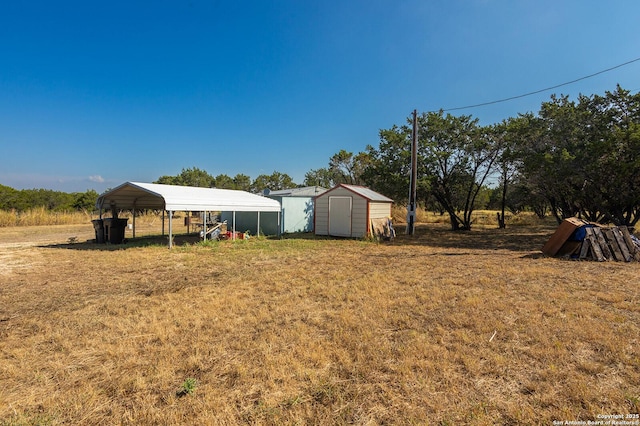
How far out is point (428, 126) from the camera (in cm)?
1783

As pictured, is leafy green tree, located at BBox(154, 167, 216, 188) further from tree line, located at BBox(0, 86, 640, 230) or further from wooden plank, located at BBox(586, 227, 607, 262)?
wooden plank, located at BBox(586, 227, 607, 262)

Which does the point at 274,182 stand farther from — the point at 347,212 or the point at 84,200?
the point at 347,212

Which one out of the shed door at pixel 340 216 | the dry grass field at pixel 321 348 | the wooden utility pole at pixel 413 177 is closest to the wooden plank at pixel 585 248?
the dry grass field at pixel 321 348

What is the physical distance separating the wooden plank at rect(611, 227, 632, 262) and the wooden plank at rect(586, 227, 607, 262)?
0.44 meters

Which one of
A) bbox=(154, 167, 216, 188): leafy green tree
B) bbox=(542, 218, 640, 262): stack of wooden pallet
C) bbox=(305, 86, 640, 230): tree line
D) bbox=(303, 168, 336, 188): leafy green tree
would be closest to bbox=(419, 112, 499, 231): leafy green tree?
bbox=(305, 86, 640, 230): tree line

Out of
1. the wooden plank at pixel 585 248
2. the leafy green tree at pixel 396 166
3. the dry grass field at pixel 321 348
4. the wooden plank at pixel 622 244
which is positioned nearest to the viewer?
the dry grass field at pixel 321 348

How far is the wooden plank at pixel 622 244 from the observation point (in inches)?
309

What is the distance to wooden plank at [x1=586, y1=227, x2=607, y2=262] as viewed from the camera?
26.1 ft

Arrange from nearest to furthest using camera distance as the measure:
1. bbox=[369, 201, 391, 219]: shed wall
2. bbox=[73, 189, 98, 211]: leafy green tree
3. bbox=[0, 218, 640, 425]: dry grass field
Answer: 1. bbox=[0, 218, 640, 425]: dry grass field
2. bbox=[369, 201, 391, 219]: shed wall
3. bbox=[73, 189, 98, 211]: leafy green tree

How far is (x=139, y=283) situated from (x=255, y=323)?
3605mm

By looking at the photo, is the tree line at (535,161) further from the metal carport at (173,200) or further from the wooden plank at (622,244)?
the metal carport at (173,200)

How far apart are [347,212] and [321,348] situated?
11624mm

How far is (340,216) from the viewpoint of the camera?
15.0m

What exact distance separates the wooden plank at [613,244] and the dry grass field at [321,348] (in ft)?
5.25
